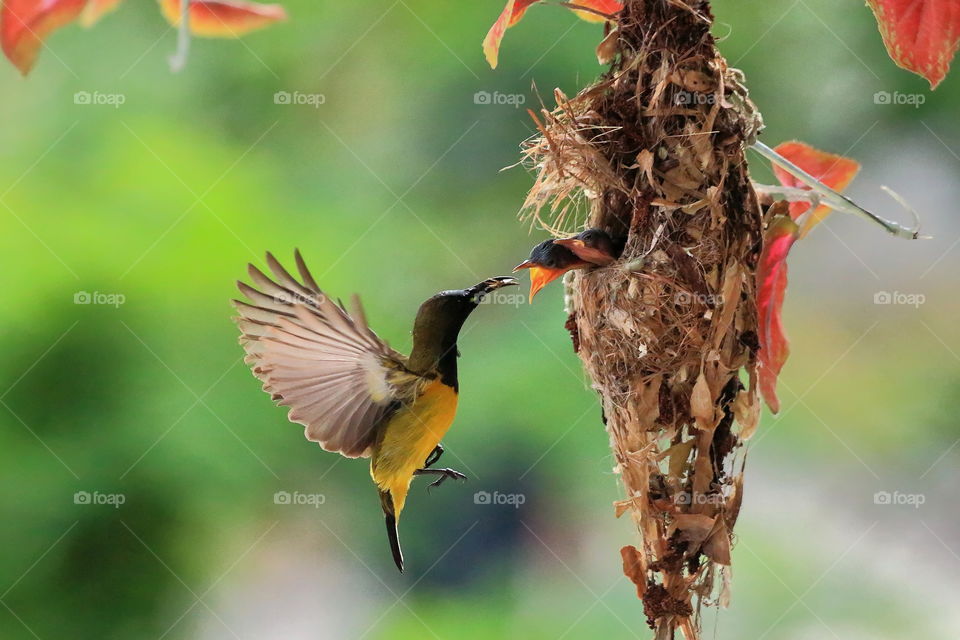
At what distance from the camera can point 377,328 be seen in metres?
1.78

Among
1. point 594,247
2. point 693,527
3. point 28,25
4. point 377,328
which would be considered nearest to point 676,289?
point 594,247

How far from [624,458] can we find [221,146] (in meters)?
1.31

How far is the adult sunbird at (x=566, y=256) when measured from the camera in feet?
2.91

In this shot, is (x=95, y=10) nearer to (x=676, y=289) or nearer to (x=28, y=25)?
(x=28, y=25)

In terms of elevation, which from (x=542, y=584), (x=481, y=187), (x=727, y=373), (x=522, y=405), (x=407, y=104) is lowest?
(x=542, y=584)

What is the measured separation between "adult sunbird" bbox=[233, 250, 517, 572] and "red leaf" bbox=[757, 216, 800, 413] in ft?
0.86

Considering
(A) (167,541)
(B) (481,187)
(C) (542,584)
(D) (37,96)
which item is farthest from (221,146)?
(C) (542,584)

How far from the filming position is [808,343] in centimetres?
184

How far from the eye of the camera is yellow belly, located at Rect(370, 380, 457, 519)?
3.16 ft

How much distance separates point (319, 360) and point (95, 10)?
1.23 ft

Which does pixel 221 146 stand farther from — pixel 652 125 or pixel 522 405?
pixel 652 125

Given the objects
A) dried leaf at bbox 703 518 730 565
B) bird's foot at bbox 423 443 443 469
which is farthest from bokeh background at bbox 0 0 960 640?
dried leaf at bbox 703 518 730 565

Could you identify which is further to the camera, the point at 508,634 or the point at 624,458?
the point at 508,634

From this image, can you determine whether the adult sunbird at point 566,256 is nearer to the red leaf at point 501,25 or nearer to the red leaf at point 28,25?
the red leaf at point 501,25
